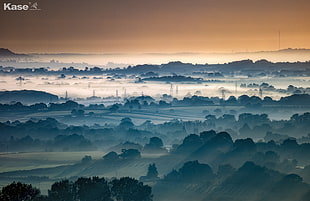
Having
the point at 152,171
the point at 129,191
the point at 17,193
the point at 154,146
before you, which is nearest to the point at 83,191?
the point at 129,191

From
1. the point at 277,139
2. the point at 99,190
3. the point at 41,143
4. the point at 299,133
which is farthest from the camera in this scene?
the point at 299,133

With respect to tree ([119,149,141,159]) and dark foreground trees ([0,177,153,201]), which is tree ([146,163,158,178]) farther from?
dark foreground trees ([0,177,153,201])

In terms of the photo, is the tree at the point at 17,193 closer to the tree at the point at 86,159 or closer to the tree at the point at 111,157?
the tree at the point at 86,159

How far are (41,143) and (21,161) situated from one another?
37699 mm

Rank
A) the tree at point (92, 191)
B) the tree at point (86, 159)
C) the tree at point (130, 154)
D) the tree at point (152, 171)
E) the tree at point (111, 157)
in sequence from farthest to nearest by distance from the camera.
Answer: the tree at point (130, 154), the tree at point (111, 157), the tree at point (86, 159), the tree at point (152, 171), the tree at point (92, 191)

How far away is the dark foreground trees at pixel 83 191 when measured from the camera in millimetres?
77188

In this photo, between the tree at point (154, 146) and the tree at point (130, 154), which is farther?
the tree at point (154, 146)

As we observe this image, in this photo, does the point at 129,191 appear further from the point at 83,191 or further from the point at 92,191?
the point at 83,191

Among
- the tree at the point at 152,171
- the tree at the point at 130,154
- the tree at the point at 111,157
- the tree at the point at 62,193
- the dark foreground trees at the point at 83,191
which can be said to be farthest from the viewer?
the tree at the point at 130,154

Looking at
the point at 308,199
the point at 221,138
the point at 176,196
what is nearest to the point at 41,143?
the point at 221,138

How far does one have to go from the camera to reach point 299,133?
605 feet

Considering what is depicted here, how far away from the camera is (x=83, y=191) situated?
8375cm

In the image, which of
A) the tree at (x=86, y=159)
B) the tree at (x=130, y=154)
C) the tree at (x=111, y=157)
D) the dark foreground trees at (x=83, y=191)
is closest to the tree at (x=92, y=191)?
the dark foreground trees at (x=83, y=191)

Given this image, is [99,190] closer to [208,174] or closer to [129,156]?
[208,174]
